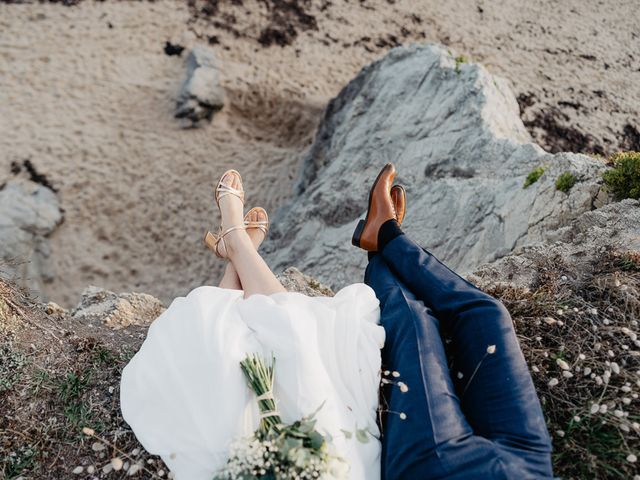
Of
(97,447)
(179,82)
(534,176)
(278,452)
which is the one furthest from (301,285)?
(179,82)

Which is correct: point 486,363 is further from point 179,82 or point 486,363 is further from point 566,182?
point 179,82

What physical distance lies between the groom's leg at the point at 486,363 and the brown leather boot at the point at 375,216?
0.61 meters

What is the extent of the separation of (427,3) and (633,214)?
7885 millimetres

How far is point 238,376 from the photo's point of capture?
290 centimetres

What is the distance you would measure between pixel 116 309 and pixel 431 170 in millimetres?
3922

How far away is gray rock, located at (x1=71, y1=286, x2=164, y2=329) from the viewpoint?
4296 millimetres

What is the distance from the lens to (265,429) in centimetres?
273

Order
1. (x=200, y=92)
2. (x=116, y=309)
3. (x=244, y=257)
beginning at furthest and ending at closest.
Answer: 1. (x=200, y=92)
2. (x=116, y=309)
3. (x=244, y=257)

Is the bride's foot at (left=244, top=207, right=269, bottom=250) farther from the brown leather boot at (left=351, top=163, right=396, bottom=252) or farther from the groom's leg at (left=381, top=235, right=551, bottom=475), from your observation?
the groom's leg at (left=381, top=235, right=551, bottom=475)

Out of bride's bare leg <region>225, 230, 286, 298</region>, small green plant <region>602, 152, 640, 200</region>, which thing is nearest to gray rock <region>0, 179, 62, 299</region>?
bride's bare leg <region>225, 230, 286, 298</region>

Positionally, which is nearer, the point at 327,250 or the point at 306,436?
the point at 306,436

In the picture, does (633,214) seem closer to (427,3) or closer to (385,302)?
(385,302)

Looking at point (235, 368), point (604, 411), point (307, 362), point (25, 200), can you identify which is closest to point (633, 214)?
point (604, 411)

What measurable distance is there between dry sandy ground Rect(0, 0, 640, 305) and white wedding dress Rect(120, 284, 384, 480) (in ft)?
14.3
